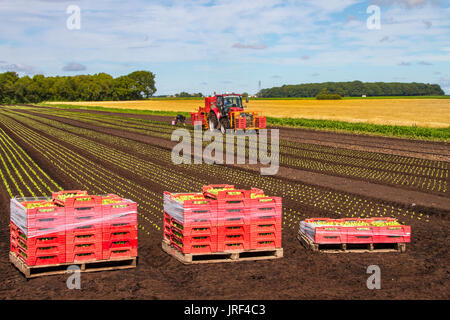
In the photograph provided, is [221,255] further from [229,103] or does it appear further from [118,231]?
[229,103]

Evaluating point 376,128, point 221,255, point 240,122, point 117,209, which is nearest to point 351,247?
point 221,255

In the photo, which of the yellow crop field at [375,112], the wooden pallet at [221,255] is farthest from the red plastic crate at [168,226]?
the yellow crop field at [375,112]

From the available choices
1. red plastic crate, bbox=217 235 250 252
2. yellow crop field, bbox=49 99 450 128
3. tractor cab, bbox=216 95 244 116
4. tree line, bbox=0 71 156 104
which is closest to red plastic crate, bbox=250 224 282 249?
red plastic crate, bbox=217 235 250 252

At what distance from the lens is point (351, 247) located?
30.1 ft

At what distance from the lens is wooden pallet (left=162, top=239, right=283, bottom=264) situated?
829 centimetres

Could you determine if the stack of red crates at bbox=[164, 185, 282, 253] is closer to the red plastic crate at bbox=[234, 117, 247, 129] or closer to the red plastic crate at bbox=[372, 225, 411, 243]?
the red plastic crate at bbox=[372, 225, 411, 243]

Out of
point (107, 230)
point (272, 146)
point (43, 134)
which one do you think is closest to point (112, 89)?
point (43, 134)

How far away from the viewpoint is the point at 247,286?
7.38 metres

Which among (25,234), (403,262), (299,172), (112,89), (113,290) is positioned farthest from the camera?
(112,89)

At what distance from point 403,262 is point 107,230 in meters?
5.19

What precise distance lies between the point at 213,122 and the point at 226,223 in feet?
77.7

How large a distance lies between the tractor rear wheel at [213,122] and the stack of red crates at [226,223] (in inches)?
904
